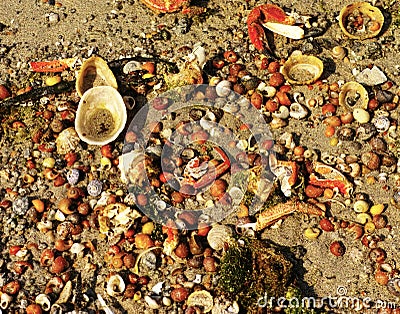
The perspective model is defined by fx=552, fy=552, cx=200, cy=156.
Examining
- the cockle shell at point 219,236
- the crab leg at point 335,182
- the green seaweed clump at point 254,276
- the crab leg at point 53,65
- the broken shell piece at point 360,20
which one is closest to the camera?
the green seaweed clump at point 254,276

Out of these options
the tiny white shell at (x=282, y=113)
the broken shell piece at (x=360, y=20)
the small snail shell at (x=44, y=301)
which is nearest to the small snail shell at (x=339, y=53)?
the broken shell piece at (x=360, y=20)

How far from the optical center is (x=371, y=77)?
6.66 m

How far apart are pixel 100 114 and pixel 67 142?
508 mm

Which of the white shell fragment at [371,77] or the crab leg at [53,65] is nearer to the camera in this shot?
the white shell fragment at [371,77]

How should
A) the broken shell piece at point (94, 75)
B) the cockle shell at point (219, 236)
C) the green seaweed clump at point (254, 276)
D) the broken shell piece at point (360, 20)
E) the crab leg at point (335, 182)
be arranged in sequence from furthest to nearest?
the broken shell piece at point (360, 20), the broken shell piece at point (94, 75), the crab leg at point (335, 182), the cockle shell at point (219, 236), the green seaweed clump at point (254, 276)

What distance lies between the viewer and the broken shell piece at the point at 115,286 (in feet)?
18.0

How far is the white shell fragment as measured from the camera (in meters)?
6.62

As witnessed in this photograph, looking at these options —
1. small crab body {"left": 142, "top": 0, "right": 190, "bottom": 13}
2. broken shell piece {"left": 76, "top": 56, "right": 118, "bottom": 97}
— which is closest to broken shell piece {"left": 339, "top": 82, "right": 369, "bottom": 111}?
small crab body {"left": 142, "top": 0, "right": 190, "bottom": 13}

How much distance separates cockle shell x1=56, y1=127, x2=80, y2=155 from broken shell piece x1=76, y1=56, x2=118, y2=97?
555 millimetres

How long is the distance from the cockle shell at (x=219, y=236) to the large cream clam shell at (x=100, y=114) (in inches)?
63.1

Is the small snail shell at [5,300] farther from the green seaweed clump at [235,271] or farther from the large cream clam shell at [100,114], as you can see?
the green seaweed clump at [235,271]

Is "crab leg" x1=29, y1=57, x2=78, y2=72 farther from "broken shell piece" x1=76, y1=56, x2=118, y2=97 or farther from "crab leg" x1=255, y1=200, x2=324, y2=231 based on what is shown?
"crab leg" x1=255, y1=200, x2=324, y2=231

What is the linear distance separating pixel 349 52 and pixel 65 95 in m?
3.55

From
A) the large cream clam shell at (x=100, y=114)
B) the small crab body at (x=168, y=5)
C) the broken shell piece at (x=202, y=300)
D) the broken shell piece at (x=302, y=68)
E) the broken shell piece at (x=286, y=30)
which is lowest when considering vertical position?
the broken shell piece at (x=202, y=300)
